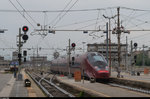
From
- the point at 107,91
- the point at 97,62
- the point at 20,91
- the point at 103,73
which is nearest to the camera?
the point at 107,91

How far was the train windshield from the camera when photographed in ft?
94.5

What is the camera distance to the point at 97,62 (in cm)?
2933

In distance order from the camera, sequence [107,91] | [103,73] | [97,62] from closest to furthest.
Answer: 1. [107,91]
2. [103,73]
3. [97,62]

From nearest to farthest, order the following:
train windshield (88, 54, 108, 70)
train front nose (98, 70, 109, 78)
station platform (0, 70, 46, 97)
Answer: station platform (0, 70, 46, 97), train front nose (98, 70, 109, 78), train windshield (88, 54, 108, 70)

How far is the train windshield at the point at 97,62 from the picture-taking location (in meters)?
28.8

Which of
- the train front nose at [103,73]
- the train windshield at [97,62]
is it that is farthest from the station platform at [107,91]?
the train windshield at [97,62]

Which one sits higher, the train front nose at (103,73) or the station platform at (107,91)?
the train front nose at (103,73)

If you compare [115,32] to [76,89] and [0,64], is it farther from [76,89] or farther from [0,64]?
[0,64]

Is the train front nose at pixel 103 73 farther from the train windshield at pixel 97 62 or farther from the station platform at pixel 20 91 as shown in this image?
the station platform at pixel 20 91

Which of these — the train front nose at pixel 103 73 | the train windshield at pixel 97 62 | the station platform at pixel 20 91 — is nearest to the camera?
the station platform at pixel 20 91

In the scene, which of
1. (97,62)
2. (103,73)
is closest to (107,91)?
(103,73)

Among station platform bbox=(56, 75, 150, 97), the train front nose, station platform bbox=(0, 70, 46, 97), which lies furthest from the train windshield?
station platform bbox=(0, 70, 46, 97)

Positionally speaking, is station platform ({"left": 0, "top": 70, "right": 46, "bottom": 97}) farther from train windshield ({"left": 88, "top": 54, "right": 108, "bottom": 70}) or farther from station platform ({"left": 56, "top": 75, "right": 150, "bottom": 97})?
train windshield ({"left": 88, "top": 54, "right": 108, "bottom": 70})

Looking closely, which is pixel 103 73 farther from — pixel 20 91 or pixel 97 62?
pixel 20 91
